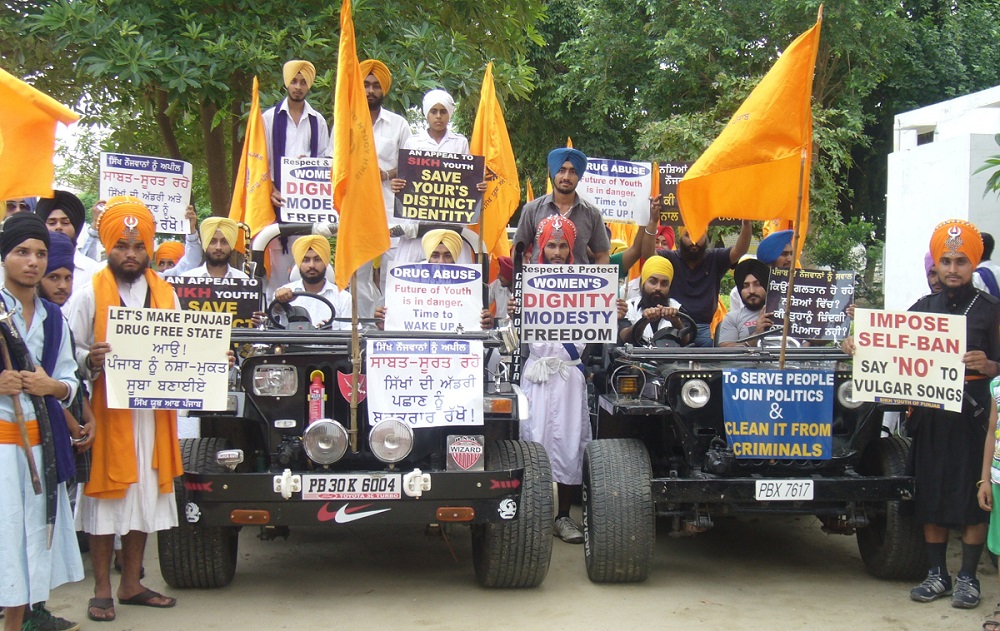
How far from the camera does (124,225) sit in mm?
5590

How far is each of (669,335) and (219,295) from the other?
2.90 meters

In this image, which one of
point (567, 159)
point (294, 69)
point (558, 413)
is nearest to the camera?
point (558, 413)

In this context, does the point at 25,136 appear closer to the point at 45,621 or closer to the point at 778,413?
the point at 45,621

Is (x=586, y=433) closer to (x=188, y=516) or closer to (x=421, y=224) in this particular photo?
(x=421, y=224)

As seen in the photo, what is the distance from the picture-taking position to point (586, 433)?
24.6 feet

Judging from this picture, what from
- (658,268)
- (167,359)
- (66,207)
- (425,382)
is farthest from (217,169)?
(425,382)

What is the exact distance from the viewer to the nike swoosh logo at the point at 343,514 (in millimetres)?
5582

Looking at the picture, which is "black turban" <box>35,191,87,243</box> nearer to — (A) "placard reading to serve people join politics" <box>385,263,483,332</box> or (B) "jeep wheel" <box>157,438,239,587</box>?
(B) "jeep wheel" <box>157,438,239,587</box>

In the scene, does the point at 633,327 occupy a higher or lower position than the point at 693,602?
higher

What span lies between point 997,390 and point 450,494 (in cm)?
278

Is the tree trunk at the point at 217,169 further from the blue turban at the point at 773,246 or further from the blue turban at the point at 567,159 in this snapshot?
the blue turban at the point at 773,246

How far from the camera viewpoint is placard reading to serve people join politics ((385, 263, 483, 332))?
21.2ft

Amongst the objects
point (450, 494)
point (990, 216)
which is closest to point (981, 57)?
point (990, 216)

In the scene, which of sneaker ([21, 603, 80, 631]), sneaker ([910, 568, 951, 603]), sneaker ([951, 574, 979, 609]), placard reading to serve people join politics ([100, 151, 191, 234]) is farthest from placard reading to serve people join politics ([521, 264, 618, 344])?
placard reading to serve people join politics ([100, 151, 191, 234])
